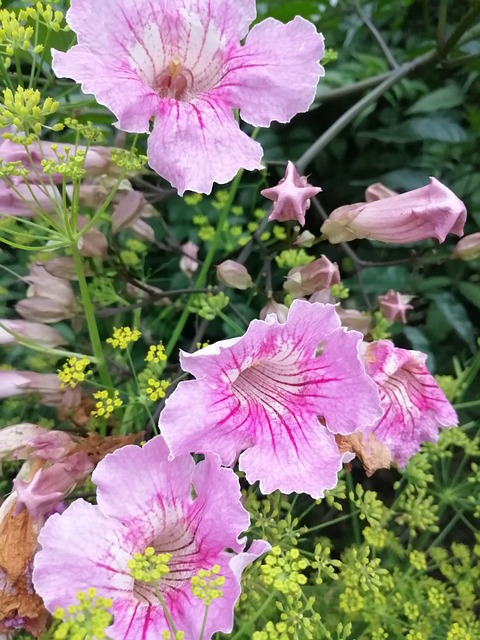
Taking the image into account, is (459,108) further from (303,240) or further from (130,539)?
(130,539)


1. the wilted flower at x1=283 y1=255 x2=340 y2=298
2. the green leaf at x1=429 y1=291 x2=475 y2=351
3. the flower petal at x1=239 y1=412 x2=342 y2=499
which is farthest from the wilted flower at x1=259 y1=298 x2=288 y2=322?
the green leaf at x1=429 y1=291 x2=475 y2=351

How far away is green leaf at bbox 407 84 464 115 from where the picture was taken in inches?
36.5

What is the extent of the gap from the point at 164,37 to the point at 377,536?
22.3 inches

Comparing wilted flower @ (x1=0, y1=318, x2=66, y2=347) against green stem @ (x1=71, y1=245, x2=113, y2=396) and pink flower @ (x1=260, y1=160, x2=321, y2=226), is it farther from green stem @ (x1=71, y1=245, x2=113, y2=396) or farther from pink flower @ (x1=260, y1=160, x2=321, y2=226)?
pink flower @ (x1=260, y1=160, x2=321, y2=226)

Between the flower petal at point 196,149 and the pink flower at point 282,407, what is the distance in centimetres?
12

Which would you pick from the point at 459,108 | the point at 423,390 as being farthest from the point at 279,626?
the point at 459,108

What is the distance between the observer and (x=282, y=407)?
1.74 feet

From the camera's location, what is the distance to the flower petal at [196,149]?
490 millimetres

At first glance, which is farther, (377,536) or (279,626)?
(377,536)

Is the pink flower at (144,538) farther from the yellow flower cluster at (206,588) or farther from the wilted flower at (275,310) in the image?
the wilted flower at (275,310)

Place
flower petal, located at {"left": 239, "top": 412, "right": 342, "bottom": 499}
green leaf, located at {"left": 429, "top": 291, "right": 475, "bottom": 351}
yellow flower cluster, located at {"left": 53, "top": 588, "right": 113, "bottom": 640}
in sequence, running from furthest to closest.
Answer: green leaf, located at {"left": 429, "top": 291, "right": 475, "bottom": 351} → flower petal, located at {"left": 239, "top": 412, "right": 342, "bottom": 499} → yellow flower cluster, located at {"left": 53, "top": 588, "right": 113, "bottom": 640}

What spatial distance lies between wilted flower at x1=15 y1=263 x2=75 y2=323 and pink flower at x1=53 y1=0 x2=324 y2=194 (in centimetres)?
23

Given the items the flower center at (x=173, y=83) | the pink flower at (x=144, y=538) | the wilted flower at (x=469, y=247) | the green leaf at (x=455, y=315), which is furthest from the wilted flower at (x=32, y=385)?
the green leaf at (x=455, y=315)

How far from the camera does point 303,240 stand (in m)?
0.61
